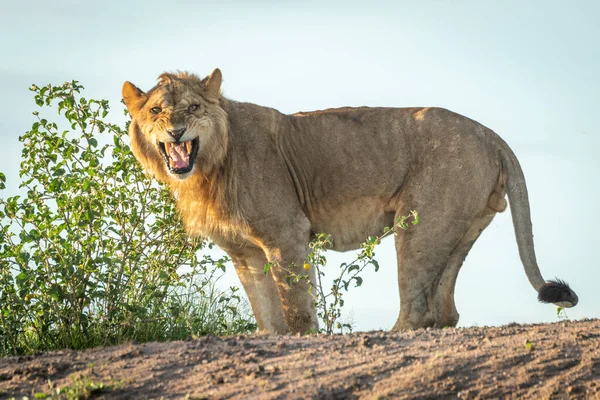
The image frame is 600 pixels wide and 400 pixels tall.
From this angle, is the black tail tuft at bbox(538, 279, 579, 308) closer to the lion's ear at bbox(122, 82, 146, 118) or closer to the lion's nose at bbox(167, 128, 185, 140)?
the lion's nose at bbox(167, 128, 185, 140)

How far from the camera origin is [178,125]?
7848 millimetres

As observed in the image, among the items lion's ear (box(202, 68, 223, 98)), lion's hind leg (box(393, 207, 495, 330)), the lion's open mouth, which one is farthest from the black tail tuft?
lion's ear (box(202, 68, 223, 98))

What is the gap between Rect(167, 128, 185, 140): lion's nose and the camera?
309 inches

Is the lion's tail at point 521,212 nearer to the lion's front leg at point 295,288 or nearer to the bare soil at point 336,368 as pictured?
the lion's front leg at point 295,288

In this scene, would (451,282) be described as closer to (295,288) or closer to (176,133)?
(295,288)

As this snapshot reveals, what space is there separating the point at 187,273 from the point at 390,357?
12.9 feet

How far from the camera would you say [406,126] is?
28.3ft

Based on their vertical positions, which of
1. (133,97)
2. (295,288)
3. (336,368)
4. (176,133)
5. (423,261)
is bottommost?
(336,368)

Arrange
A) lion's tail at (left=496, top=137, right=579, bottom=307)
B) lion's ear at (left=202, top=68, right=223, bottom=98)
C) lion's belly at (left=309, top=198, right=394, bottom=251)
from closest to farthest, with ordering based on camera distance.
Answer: lion's ear at (left=202, top=68, right=223, bottom=98) < lion's tail at (left=496, top=137, right=579, bottom=307) < lion's belly at (left=309, top=198, right=394, bottom=251)

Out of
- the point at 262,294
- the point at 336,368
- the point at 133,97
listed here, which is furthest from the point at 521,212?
the point at 336,368

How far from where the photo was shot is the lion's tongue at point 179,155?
8023mm

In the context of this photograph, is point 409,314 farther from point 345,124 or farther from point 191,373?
point 191,373

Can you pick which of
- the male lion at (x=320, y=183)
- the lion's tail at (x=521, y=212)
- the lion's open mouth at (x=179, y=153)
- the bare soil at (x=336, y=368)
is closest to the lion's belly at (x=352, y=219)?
the male lion at (x=320, y=183)

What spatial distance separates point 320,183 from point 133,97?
1.75 meters
